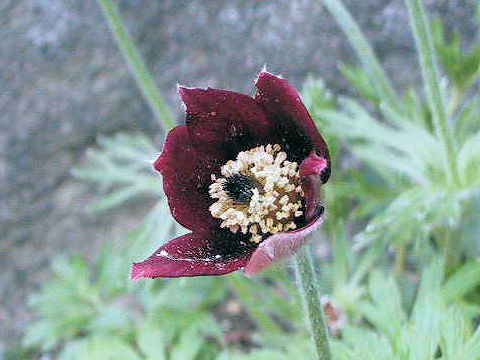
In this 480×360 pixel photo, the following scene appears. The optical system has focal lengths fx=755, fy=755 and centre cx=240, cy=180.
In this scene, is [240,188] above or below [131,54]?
below

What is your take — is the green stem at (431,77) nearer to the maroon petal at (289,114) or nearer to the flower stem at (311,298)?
the maroon petal at (289,114)

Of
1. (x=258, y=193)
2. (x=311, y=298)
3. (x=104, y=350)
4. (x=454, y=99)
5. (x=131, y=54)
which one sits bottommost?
(x=311, y=298)

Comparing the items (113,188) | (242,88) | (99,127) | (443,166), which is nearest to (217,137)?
(443,166)

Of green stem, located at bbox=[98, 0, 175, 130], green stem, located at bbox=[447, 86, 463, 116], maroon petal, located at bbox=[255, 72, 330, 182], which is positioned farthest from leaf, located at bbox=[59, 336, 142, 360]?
green stem, located at bbox=[447, 86, 463, 116]

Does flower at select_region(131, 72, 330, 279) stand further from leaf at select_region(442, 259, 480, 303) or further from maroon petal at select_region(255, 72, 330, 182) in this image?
leaf at select_region(442, 259, 480, 303)

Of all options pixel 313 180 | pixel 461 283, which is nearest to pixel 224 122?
pixel 313 180

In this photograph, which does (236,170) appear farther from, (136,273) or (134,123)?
(134,123)
